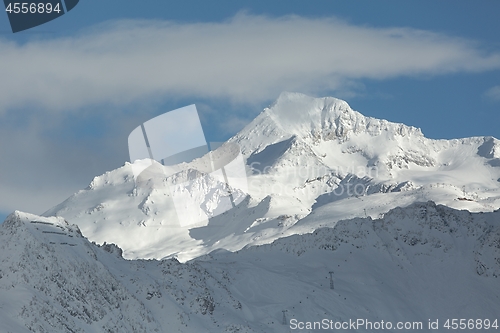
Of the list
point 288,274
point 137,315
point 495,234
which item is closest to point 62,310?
point 137,315

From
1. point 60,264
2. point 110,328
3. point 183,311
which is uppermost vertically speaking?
point 60,264

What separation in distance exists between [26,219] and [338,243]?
4345 centimetres

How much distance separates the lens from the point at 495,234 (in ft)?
303

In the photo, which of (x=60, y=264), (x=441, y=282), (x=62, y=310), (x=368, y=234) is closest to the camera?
(x=62, y=310)

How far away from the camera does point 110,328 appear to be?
178 ft

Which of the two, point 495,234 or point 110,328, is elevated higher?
point 110,328

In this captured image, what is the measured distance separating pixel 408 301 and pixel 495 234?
16.2m

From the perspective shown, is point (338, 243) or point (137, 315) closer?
point (137, 315)

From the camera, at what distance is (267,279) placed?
78312 mm

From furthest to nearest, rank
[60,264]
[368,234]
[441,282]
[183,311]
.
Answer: [368,234], [441,282], [183,311], [60,264]

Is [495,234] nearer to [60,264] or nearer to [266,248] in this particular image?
[266,248]

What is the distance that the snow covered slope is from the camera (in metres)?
53.3

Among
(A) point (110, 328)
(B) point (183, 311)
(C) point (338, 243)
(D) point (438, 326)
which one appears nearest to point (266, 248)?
(C) point (338, 243)

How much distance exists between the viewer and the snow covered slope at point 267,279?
53334 mm
